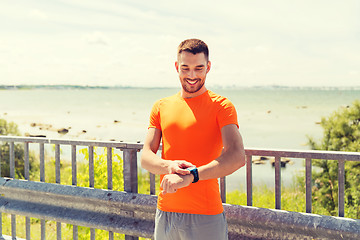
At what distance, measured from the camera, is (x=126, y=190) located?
4.22 m

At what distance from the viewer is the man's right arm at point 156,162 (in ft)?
8.66

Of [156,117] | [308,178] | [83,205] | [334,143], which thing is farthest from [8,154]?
[308,178]

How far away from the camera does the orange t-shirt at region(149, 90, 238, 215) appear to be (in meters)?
2.80

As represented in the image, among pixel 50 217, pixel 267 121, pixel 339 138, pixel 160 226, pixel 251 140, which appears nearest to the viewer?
pixel 160 226

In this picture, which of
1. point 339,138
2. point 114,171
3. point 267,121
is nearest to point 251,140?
point 267,121

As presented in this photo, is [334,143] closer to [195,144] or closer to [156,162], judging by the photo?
[195,144]

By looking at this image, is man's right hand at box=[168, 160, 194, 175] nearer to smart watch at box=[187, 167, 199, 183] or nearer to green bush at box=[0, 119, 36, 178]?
smart watch at box=[187, 167, 199, 183]

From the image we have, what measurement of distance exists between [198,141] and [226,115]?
26 cm

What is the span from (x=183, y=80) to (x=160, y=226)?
41.8 inches

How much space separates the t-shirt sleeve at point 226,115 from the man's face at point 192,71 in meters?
0.23

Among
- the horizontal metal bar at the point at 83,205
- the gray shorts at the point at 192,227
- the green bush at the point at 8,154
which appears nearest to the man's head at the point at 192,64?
the gray shorts at the point at 192,227

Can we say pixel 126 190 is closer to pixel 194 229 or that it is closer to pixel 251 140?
pixel 194 229

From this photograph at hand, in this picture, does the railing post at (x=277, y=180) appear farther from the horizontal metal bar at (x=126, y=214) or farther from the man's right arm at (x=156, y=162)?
the man's right arm at (x=156, y=162)

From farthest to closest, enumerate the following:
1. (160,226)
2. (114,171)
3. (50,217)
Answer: (114,171)
(50,217)
(160,226)
